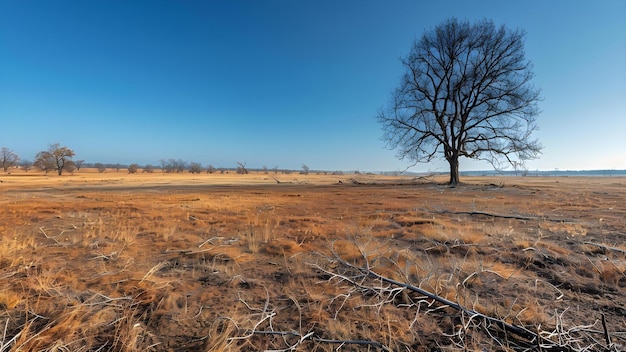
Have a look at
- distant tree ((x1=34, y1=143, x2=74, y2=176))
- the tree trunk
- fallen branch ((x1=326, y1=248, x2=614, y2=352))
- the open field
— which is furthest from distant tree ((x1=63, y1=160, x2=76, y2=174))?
fallen branch ((x1=326, y1=248, x2=614, y2=352))

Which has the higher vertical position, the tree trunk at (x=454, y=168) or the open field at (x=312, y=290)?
the tree trunk at (x=454, y=168)

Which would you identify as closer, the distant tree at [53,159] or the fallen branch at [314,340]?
the fallen branch at [314,340]

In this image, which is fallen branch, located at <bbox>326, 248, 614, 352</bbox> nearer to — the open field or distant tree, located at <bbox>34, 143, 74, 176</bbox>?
the open field

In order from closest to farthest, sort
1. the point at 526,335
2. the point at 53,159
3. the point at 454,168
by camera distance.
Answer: the point at 526,335
the point at 454,168
the point at 53,159

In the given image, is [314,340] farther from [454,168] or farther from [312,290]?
[454,168]

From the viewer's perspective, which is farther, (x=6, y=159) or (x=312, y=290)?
(x=6, y=159)

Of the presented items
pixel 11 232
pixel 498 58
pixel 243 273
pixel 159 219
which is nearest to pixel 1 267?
pixel 11 232

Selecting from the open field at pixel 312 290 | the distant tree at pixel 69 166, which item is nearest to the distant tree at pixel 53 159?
the distant tree at pixel 69 166

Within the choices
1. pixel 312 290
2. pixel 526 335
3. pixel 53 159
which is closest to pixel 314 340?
pixel 312 290

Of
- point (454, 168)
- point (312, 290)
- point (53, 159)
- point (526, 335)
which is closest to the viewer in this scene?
point (526, 335)

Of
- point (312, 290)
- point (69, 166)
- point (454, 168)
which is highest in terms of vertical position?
point (69, 166)

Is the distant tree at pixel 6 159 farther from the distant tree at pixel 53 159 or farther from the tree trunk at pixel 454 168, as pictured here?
the tree trunk at pixel 454 168

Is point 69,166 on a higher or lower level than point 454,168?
higher

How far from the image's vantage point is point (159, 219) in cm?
794
